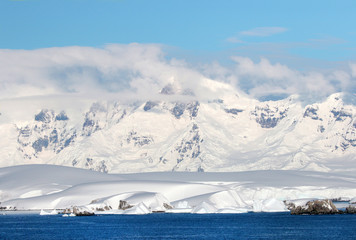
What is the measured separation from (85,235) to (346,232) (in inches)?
1923

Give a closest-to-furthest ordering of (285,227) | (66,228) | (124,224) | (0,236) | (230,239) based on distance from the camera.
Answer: (230,239) → (0,236) → (285,227) → (66,228) → (124,224)

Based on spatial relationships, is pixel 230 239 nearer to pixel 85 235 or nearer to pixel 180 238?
pixel 180 238

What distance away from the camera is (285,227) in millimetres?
161750

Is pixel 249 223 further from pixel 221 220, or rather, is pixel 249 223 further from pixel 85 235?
pixel 85 235

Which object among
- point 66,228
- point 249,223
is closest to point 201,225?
point 249,223

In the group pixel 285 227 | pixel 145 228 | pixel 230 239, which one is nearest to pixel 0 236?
pixel 145 228

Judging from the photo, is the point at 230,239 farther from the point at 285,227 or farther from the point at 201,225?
the point at 201,225

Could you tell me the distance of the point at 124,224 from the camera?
184750mm

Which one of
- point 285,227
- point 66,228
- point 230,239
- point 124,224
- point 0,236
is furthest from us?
point 124,224

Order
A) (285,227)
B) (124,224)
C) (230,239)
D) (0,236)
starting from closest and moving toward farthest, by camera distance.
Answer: (230,239), (0,236), (285,227), (124,224)

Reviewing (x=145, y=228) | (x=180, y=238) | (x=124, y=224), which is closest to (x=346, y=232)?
(x=180, y=238)

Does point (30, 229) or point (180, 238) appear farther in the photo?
point (30, 229)

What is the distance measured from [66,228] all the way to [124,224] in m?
16.6

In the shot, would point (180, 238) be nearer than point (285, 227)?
Yes
